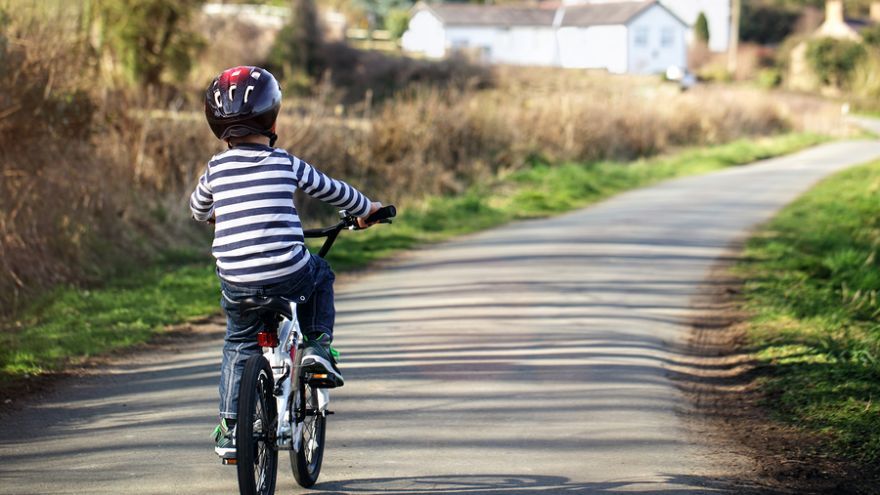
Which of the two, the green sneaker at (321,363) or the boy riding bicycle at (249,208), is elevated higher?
the boy riding bicycle at (249,208)

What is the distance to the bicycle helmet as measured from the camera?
487cm

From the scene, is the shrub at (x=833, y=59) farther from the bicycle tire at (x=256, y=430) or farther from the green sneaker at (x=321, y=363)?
the bicycle tire at (x=256, y=430)

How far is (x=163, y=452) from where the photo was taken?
19.7 feet

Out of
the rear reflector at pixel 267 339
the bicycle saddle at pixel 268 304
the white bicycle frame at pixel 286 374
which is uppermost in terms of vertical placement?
the bicycle saddle at pixel 268 304

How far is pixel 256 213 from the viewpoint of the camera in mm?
4914

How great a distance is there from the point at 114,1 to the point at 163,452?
27002mm

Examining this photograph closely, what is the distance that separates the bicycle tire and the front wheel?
31cm

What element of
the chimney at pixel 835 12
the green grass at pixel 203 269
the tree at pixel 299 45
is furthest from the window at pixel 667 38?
the green grass at pixel 203 269

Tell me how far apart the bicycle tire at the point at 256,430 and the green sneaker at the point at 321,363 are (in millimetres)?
290

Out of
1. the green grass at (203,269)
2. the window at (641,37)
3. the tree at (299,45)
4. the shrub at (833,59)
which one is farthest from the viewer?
the window at (641,37)

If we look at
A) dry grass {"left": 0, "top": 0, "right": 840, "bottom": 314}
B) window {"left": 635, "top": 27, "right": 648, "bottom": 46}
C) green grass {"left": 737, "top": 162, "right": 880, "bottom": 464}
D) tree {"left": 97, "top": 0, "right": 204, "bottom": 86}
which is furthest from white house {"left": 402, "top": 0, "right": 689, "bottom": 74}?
green grass {"left": 737, "top": 162, "right": 880, "bottom": 464}

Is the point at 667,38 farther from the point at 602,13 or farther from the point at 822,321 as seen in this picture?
the point at 822,321

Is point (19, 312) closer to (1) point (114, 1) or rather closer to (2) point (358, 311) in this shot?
(2) point (358, 311)

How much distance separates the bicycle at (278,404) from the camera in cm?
458
